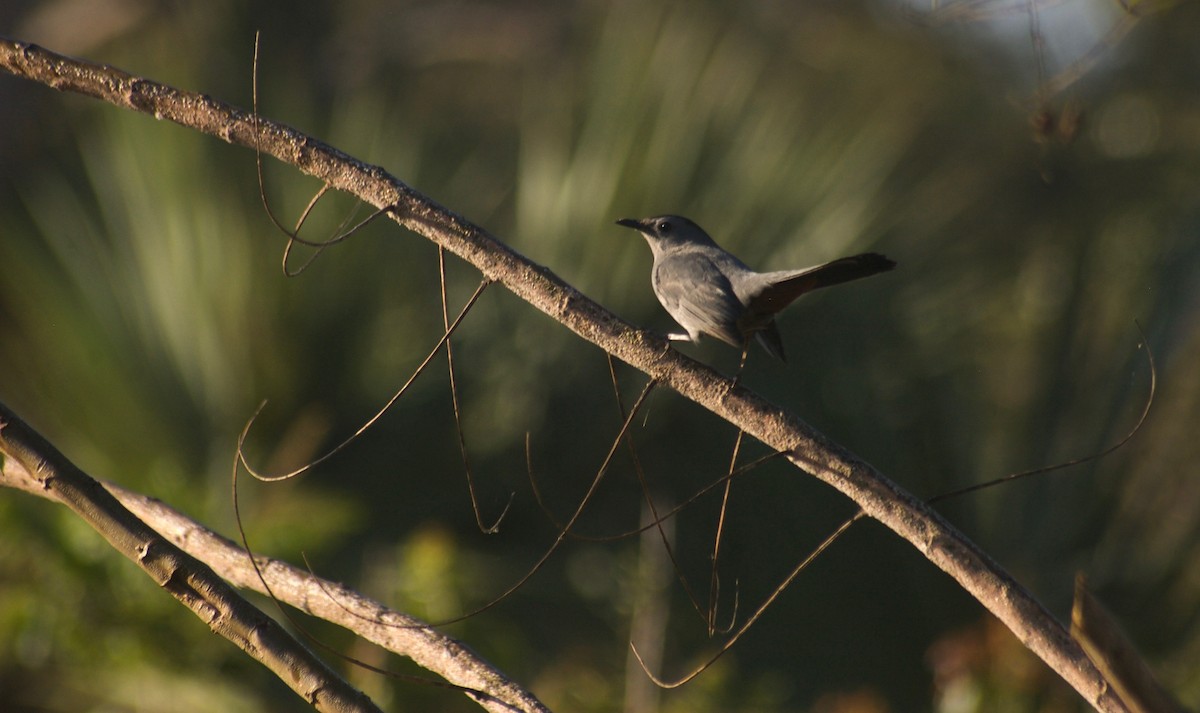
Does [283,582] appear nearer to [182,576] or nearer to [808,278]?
[182,576]

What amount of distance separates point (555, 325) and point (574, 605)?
4.82 feet

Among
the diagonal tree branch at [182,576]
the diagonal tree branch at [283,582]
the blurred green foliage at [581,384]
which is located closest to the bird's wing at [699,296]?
the diagonal tree branch at [283,582]

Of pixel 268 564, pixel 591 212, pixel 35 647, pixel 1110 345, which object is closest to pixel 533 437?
pixel 591 212

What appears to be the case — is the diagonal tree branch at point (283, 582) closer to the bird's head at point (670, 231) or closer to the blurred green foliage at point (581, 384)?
the bird's head at point (670, 231)

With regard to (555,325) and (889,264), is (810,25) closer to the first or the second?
(555,325)

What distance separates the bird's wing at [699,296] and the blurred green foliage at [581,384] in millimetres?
1822

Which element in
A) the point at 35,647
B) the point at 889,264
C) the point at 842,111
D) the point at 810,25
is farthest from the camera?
the point at 810,25

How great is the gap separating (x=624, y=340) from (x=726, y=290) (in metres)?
1.11

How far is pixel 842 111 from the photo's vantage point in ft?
24.2

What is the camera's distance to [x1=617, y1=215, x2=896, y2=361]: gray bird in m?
2.67

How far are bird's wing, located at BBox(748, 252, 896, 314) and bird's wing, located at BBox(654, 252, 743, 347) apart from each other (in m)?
0.08

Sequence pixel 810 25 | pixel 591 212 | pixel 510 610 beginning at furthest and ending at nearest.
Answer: pixel 810 25
pixel 591 212
pixel 510 610

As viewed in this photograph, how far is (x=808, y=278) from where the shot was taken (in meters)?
2.55

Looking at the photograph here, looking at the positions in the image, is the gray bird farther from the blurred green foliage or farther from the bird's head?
the blurred green foliage
